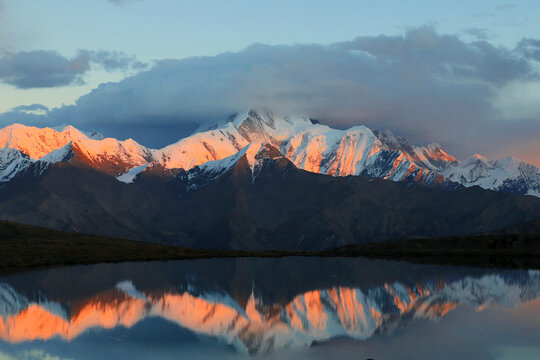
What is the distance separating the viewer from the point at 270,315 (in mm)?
77062

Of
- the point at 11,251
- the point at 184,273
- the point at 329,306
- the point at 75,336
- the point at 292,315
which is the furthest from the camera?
the point at 11,251

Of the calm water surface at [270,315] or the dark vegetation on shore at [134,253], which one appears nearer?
the calm water surface at [270,315]

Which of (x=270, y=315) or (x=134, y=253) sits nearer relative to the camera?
(x=270, y=315)

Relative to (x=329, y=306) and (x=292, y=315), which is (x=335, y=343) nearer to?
(x=292, y=315)

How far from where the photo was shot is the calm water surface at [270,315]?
2293 inches

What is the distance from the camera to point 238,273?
128 meters

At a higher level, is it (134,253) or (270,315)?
(134,253)

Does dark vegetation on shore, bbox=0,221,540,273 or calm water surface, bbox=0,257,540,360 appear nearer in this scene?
calm water surface, bbox=0,257,540,360

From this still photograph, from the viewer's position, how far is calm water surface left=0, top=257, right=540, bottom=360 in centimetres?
5825

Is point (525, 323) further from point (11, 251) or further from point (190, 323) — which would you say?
point (11, 251)

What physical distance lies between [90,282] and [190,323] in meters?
40.7

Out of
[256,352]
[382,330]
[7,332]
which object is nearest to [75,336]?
[7,332]

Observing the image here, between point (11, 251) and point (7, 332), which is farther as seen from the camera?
point (11, 251)

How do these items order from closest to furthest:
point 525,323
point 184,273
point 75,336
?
point 75,336
point 525,323
point 184,273
